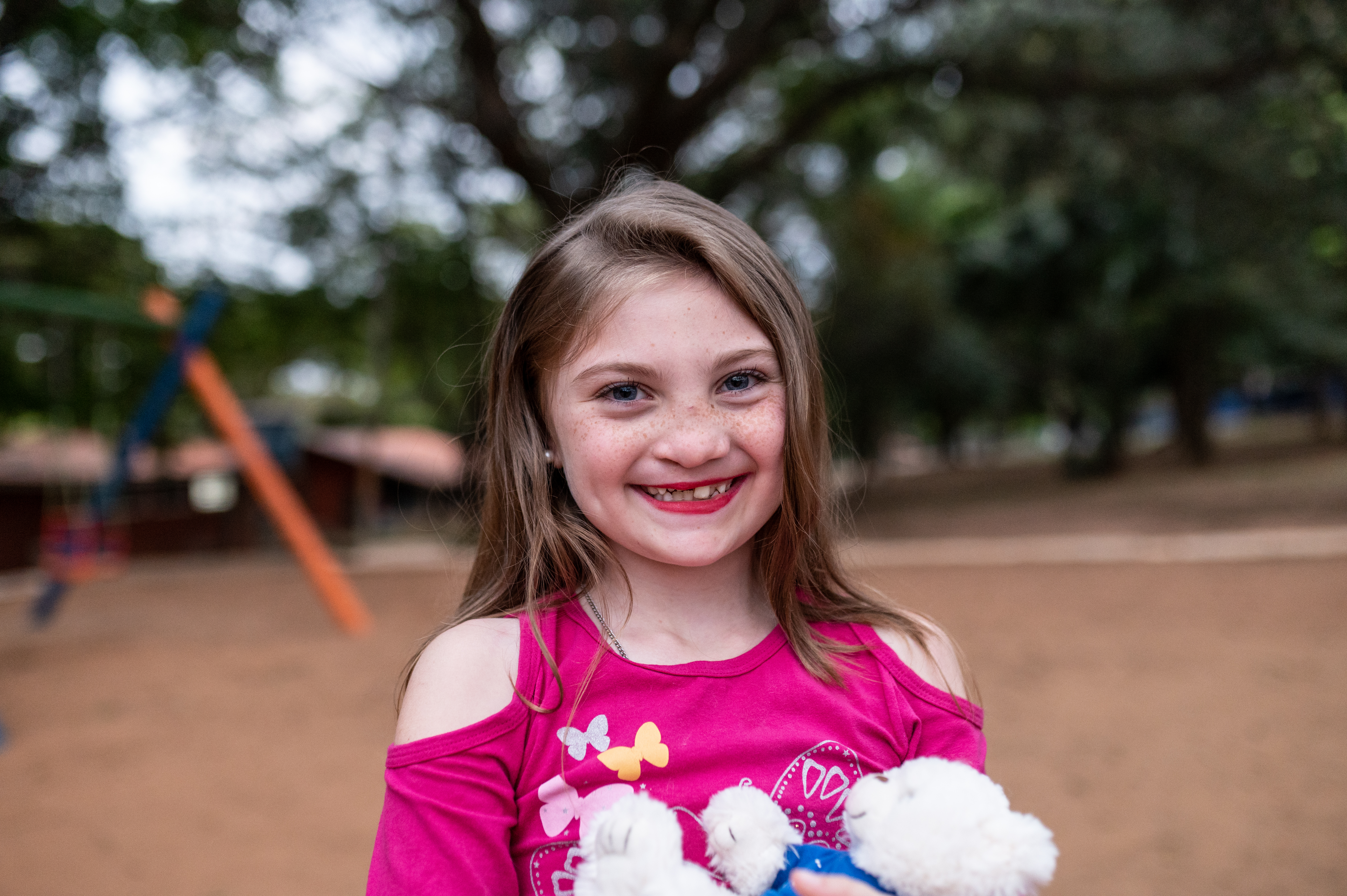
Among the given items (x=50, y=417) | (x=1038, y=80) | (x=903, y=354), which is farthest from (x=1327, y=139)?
(x=50, y=417)

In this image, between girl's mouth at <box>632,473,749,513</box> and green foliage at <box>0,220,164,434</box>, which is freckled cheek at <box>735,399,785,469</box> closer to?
girl's mouth at <box>632,473,749,513</box>

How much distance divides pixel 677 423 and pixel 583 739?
17.2 inches

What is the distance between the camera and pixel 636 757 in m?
1.20

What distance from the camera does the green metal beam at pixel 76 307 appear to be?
5922mm

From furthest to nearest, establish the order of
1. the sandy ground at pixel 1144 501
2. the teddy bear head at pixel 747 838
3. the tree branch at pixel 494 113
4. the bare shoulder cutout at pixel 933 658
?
the sandy ground at pixel 1144 501 → the tree branch at pixel 494 113 → the bare shoulder cutout at pixel 933 658 → the teddy bear head at pixel 747 838

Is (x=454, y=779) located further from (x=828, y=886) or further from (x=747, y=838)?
(x=828, y=886)

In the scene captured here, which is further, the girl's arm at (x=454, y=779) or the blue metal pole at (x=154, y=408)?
the blue metal pole at (x=154, y=408)

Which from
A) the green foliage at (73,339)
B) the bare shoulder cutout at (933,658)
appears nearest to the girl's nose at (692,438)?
the bare shoulder cutout at (933,658)

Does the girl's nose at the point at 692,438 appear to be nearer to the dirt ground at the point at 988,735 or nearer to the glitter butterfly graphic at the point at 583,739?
the glitter butterfly graphic at the point at 583,739

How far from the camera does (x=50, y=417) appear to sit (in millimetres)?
13930

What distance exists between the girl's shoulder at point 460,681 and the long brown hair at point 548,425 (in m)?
0.04

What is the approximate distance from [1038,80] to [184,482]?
1938 cm

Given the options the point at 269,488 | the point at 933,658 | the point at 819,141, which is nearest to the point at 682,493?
the point at 933,658

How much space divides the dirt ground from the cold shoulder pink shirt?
25.1 inches
